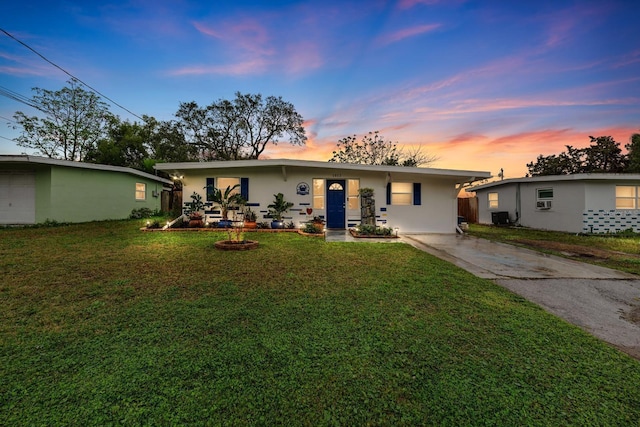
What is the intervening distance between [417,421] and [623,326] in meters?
2.96

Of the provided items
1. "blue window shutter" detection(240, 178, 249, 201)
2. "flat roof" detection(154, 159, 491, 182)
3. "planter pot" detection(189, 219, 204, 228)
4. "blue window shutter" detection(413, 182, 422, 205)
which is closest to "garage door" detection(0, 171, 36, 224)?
"flat roof" detection(154, 159, 491, 182)

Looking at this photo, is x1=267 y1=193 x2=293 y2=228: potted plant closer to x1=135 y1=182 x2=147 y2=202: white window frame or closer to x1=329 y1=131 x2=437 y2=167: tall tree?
x1=135 y1=182 x2=147 y2=202: white window frame

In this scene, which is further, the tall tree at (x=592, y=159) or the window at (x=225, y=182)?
the tall tree at (x=592, y=159)

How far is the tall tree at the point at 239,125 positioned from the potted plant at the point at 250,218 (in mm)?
13955

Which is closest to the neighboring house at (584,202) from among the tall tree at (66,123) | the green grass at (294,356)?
the green grass at (294,356)

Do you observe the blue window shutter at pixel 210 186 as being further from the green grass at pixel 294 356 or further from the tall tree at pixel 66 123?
the tall tree at pixel 66 123

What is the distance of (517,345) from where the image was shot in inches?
87.1

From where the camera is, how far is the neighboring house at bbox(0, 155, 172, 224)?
1046 centimetres

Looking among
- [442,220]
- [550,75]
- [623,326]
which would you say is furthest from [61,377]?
[550,75]

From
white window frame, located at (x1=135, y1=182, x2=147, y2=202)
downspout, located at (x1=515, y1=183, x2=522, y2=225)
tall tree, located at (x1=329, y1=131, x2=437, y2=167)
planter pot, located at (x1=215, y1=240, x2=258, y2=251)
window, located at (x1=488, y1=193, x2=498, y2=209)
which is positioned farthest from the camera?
tall tree, located at (x1=329, y1=131, x2=437, y2=167)

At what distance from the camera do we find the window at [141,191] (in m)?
14.8

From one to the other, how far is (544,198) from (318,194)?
39.2 feet

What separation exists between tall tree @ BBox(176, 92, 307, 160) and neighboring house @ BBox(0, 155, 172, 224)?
10.7 m

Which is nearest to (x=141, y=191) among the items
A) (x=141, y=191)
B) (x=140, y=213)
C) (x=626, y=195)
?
(x=141, y=191)
